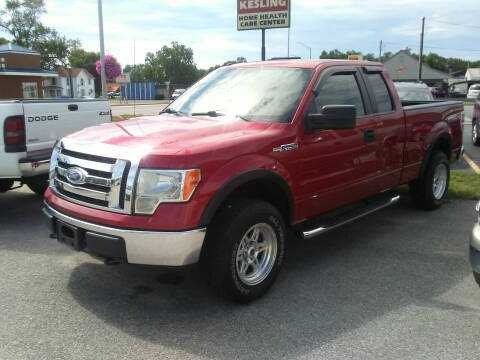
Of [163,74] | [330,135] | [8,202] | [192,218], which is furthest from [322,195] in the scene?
[163,74]

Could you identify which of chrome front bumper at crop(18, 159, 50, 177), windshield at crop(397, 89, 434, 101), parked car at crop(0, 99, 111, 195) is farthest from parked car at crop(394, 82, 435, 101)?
chrome front bumper at crop(18, 159, 50, 177)

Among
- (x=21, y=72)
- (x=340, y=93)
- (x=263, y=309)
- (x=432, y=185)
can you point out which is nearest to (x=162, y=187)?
(x=263, y=309)

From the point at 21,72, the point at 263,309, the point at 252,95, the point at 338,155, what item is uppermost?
the point at 21,72

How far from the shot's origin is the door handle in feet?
15.4

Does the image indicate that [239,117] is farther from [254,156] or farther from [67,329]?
[67,329]

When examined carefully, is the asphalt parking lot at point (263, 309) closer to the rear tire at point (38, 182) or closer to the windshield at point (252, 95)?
the rear tire at point (38, 182)

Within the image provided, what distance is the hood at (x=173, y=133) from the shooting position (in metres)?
3.33

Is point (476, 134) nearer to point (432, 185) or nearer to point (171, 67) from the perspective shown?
point (432, 185)

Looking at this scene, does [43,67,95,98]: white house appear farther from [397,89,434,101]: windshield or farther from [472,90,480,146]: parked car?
[397,89,434,101]: windshield

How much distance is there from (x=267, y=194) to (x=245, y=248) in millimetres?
543

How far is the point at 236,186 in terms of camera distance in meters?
3.40

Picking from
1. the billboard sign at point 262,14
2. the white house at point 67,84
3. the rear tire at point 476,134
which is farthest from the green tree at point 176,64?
the rear tire at point 476,134

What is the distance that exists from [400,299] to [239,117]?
6.69ft

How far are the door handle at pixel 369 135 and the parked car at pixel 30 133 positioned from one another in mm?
3721
